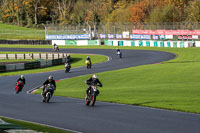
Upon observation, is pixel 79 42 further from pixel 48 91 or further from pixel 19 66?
pixel 48 91

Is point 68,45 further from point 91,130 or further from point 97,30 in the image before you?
point 91,130

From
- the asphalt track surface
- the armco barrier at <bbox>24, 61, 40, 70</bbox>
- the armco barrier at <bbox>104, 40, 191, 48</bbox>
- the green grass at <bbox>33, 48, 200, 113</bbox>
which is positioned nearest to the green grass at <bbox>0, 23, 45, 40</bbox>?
the armco barrier at <bbox>104, 40, 191, 48</bbox>

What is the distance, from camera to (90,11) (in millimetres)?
132125

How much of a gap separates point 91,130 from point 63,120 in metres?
2.26

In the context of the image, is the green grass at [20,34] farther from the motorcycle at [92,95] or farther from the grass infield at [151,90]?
the motorcycle at [92,95]

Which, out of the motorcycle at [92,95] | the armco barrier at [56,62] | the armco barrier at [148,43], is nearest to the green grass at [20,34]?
the armco barrier at [148,43]

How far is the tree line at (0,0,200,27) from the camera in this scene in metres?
99.3

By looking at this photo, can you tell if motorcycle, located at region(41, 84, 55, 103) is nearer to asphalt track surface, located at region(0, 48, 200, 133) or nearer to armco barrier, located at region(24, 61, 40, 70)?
asphalt track surface, located at region(0, 48, 200, 133)

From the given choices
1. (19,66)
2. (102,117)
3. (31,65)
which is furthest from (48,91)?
(31,65)

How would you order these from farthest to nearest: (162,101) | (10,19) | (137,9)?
(10,19) → (137,9) → (162,101)

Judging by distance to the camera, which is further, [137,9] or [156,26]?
[137,9]

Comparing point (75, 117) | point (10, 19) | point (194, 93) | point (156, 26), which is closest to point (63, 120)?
point (75, 117)

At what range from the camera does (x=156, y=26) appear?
7900cm

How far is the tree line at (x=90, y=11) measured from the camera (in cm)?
9931
